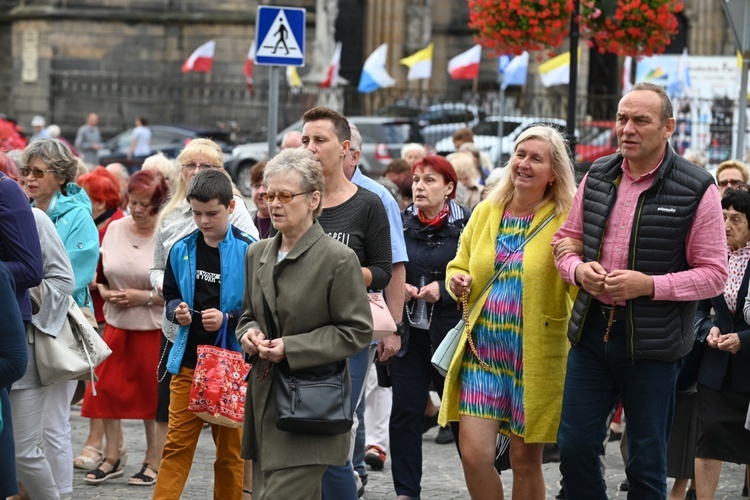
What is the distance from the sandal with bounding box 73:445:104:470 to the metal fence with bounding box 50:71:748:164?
1988 centimetres

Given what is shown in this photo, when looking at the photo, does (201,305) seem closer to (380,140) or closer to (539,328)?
(539,328)

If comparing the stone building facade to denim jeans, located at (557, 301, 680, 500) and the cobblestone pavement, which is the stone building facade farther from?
denim jeans, located at (557, 301, 680, 500)

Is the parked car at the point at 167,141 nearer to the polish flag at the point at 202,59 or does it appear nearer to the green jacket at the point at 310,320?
the polish flag at the point at 202,59

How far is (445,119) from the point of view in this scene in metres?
29.0

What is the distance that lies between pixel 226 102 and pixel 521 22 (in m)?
20.4

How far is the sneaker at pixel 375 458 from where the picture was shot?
9.38 m

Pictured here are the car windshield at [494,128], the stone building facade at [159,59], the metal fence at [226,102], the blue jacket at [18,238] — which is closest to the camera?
the blue jacket at [18,238]

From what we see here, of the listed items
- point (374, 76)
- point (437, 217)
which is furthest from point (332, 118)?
point (374, 76)

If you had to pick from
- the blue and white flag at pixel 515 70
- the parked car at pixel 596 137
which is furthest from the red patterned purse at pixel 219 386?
the blue and white flag at pixel 515 70

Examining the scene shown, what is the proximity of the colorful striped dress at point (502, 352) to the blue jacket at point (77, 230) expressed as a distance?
266cm

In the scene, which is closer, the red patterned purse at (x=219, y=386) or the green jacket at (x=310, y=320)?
the green jacket at (x=310, y=320)

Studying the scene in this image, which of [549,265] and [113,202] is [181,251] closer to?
[549,265]

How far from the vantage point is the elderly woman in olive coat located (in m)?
5.66

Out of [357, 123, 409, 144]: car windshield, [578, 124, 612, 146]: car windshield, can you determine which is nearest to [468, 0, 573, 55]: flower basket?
[578, 124, 612, 146]: car windshield
